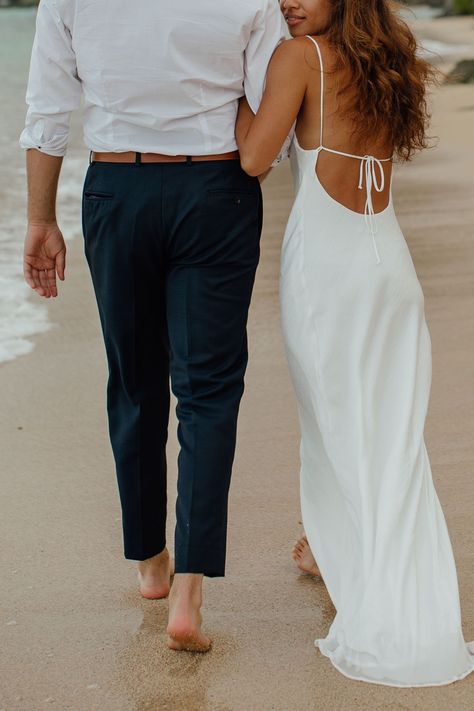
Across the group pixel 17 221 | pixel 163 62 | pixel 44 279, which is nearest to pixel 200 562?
pixel 44 279

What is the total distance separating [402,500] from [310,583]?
56 centimetres

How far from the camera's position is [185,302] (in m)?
2.77

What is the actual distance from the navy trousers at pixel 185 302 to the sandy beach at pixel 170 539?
270 mm

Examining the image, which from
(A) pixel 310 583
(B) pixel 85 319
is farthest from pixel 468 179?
(A) pixel 310 583

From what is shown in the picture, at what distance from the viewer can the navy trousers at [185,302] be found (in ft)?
8.87

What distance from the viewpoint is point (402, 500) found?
8.98 ft

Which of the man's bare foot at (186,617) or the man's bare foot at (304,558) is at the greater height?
the man's bare foot at (186,617)

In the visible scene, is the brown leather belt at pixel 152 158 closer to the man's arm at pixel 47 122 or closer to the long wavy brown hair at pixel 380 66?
the man's arm at pixel 47 122

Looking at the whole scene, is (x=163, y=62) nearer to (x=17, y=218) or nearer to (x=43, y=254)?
(x=43, y=254)

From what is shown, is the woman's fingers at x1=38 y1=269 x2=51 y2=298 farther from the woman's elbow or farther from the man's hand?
the woman's elbow

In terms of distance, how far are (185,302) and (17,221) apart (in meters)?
6.65

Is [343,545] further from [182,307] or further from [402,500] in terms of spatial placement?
[182,307]

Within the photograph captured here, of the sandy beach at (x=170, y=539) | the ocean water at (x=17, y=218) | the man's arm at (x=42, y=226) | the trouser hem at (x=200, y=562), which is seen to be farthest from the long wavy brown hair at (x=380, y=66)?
the sandy beach at (x=170, y=539)

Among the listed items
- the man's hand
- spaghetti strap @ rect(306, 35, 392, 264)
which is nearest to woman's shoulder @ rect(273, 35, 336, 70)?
spaghetti strap @ rect(306, 35, 392, 264)
